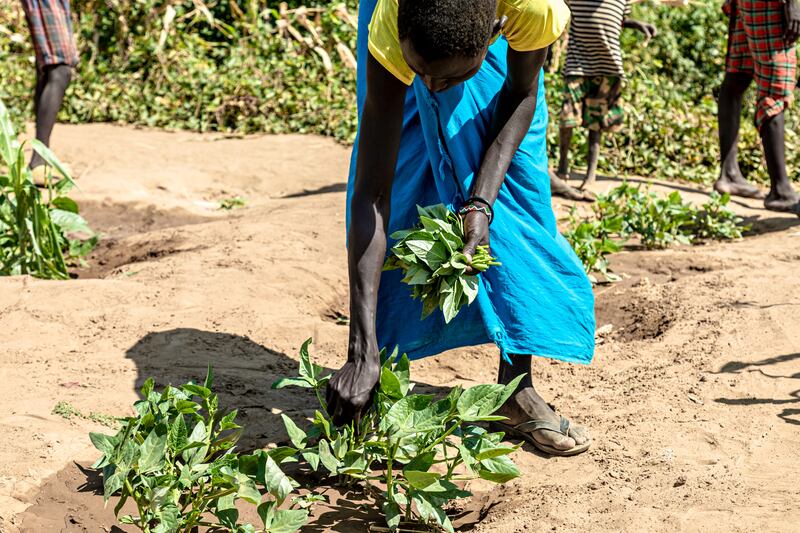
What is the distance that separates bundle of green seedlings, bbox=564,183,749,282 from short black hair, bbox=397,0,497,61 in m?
2.47

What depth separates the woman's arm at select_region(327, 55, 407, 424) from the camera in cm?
234

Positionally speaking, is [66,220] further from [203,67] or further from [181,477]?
[203,67]

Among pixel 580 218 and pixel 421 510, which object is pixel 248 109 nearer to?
pixel 580 218

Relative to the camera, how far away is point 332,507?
2.45 meters

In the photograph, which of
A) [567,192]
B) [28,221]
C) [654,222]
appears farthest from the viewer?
[567,192]

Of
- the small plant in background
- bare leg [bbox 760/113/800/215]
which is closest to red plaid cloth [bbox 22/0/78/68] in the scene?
the small plant in background

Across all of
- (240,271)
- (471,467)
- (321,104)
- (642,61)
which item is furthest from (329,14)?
(471,467)

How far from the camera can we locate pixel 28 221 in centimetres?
398

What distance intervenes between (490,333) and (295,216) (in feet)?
7.83

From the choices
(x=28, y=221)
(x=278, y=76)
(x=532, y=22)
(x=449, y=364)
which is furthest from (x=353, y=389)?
(x=278, y=76)

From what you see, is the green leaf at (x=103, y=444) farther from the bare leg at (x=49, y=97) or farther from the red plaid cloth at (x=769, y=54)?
the red plaid cloth at (x=769, y=54)

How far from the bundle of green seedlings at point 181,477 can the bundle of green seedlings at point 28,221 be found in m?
1.96

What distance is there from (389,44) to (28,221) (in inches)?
93.8

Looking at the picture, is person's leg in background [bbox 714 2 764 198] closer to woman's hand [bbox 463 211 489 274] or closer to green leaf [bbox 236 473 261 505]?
woman's hand [bbox 463 211 489 274]
